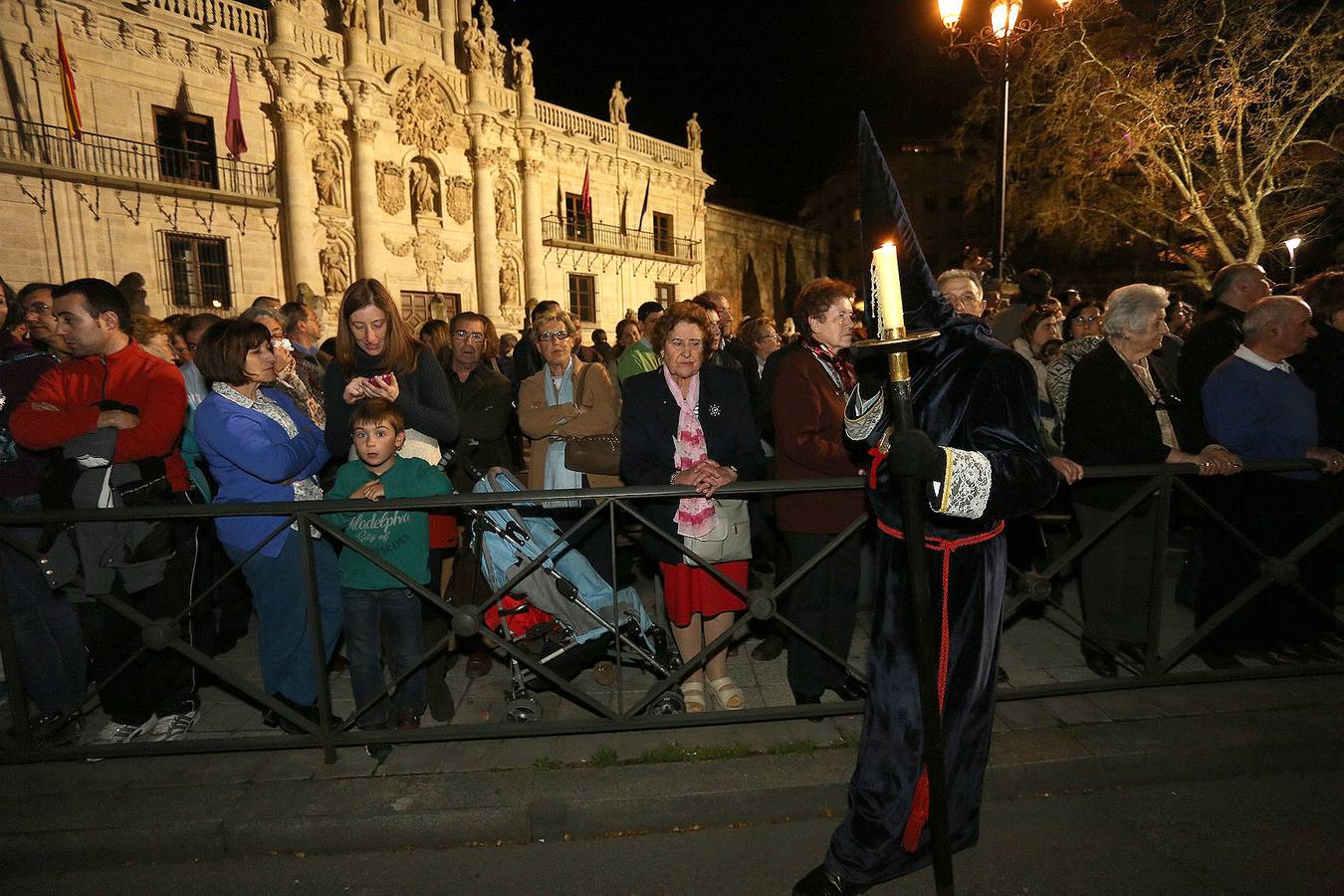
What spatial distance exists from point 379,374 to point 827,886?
3.14 m

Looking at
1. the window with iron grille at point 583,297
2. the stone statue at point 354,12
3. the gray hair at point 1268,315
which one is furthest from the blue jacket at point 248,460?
the window with iron grille at point 583,297

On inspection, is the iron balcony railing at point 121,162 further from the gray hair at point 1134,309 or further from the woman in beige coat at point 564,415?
the gray hair at point 1134,309

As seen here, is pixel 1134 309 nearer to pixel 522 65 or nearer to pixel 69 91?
pixel 69 91

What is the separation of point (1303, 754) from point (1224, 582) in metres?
1.03

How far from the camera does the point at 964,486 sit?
6.75 feet

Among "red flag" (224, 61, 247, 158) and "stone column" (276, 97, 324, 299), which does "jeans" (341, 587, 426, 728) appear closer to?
"stone column" (276, 97, 324, 299)

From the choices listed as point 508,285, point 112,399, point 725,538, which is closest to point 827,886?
point 725,538

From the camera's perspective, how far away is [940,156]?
5191 cm

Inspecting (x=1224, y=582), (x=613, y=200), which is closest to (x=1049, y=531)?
(x=1224, y=582)

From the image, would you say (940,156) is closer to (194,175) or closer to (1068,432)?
(194,175)

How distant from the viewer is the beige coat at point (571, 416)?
4.43 meters

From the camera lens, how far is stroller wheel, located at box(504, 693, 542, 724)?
362 cm

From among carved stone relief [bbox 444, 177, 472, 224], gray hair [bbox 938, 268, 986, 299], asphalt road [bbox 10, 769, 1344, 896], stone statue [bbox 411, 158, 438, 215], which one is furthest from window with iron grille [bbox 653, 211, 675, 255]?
asphalt road [bbox 10, 769, 1344, 896]

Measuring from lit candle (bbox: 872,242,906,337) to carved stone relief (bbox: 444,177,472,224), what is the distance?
76.5ft
